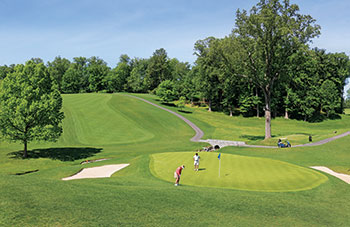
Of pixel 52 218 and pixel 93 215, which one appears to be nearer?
pixel 52 218

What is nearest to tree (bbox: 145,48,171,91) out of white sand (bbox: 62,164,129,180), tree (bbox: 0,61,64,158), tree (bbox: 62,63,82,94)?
tree (bbox: 62,63,82,94)

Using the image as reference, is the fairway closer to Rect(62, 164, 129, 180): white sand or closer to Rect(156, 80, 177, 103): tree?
Rect(156, 80, 177, 103): tree

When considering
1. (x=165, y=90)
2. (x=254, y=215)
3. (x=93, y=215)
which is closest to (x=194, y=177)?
(x=254, y=215)

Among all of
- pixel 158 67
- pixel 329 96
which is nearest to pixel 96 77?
pixel 158 67

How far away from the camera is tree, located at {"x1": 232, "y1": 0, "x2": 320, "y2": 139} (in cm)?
4038

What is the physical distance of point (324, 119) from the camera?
90.4 meters

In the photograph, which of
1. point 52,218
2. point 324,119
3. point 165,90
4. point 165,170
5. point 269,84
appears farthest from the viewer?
point 165,90

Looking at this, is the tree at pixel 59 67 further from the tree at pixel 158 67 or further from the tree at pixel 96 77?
the tree at pixel 158 67

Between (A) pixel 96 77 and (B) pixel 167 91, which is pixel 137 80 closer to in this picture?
(A) pixel 96 77

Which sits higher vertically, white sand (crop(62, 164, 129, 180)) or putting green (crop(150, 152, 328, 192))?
putting green (crop(150, 152, 328, 192))

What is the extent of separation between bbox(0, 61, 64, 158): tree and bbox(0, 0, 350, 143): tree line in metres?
2.78

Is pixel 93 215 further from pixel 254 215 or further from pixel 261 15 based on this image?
pixel 261 15

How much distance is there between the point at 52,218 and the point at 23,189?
13.6ft

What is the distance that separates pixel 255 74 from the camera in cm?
4603
